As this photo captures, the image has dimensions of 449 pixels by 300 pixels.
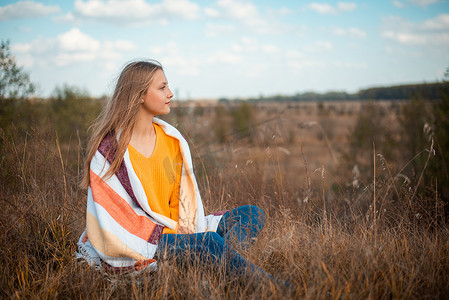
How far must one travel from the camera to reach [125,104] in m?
2.41

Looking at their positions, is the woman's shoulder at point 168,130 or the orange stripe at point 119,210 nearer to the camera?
the orange stripe at point 119,210

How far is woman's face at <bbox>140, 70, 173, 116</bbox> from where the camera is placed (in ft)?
8.04

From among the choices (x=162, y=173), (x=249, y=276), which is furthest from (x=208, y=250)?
(x=162, y=173)

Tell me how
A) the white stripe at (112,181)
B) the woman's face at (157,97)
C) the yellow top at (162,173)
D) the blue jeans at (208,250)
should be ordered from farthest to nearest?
1. the woman's face at (157,97)
2. the yellow top at (162,173)
3. the white stripe at (112,181)
4. the blue jeans at (208,250)

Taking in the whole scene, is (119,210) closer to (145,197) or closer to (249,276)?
(145,197)

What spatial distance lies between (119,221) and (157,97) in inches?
35.5

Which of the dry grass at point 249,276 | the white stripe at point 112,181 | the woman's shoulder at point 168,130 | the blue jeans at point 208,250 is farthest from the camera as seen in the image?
the woman's shoulder at point 168,130

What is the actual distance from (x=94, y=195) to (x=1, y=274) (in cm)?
70

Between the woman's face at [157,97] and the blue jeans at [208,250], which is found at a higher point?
the woman's face at [157,97]

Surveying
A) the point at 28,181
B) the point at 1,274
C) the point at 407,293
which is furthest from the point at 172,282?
the point at 28,181

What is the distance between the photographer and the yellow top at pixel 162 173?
233 centimetres

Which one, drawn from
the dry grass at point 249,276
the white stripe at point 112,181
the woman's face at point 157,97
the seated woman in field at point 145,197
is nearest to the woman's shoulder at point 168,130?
the seated woman in field at point 145,197

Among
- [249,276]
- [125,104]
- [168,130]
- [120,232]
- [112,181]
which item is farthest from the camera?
[168,130]

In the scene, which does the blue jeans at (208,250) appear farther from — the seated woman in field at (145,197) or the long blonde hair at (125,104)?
the long blonde hair at (125,104)
